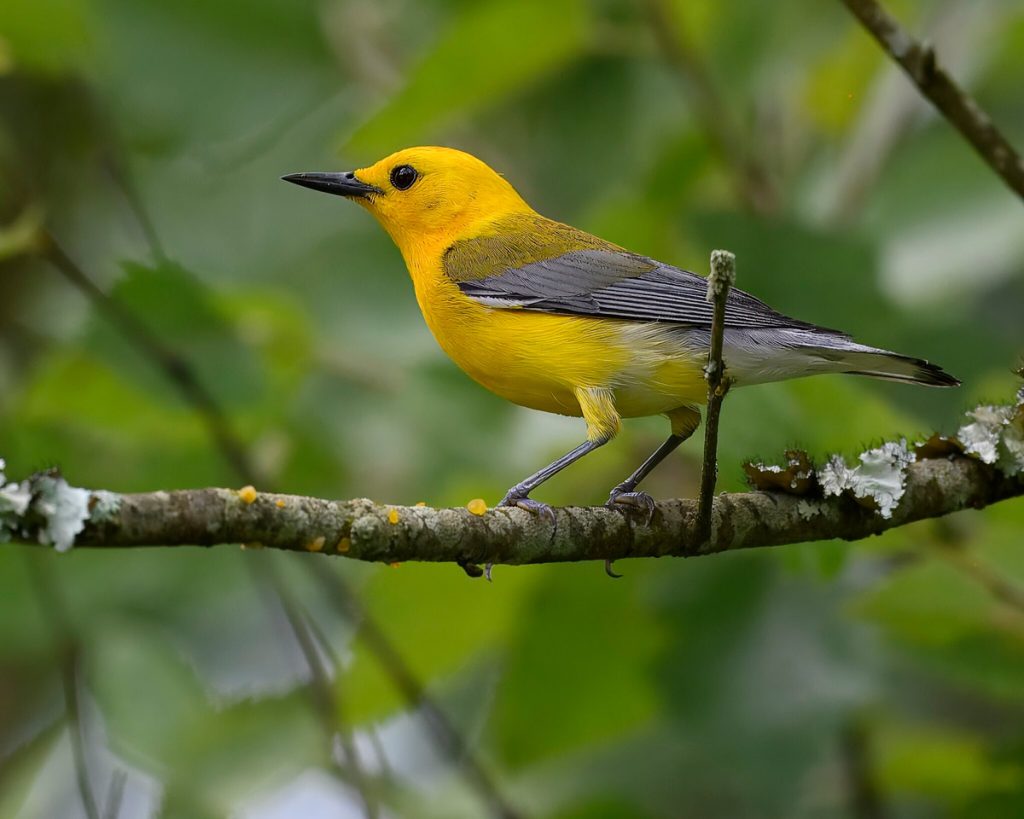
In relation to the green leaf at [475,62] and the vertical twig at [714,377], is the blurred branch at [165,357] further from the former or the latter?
the vertical twig at [714,377]

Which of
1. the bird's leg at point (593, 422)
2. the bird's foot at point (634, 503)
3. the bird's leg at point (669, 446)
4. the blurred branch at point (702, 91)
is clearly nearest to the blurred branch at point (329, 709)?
the bird's leg at point (593, 422)

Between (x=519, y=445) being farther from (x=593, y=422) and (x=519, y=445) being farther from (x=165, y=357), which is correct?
(x=165, y=357)

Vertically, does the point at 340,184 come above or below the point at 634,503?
above

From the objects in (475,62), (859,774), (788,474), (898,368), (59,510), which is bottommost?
(59,510)

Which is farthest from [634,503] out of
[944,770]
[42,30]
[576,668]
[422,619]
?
[42,30]

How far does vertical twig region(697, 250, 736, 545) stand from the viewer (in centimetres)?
254

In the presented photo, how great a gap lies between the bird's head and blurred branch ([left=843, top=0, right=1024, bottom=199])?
5.96 feet

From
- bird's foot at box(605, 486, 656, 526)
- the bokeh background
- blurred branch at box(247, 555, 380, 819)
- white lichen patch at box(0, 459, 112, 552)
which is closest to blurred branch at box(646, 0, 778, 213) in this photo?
the bokeh background

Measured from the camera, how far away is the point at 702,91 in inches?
204

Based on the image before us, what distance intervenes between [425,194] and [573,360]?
51.4 inches

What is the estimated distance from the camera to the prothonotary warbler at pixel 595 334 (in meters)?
4.04

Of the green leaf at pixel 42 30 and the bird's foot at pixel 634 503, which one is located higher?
the green leaf at pixel 42 30

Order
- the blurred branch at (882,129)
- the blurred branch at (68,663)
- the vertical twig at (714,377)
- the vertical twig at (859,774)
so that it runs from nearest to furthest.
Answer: the vertical twig at (714,377)
the blurred branch at (68,663)
the vertical twig at (859,774)
the blurred branch at (882,129)

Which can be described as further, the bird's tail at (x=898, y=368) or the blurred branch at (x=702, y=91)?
the blurred branch at (x=702, y=91)
